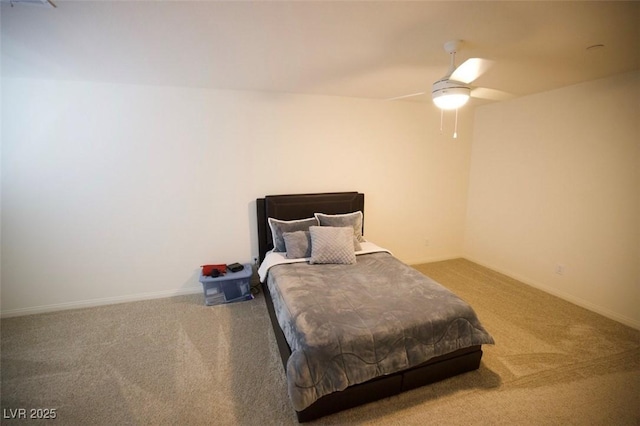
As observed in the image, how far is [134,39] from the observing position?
1867 millimetres

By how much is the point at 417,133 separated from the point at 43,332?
4870mm

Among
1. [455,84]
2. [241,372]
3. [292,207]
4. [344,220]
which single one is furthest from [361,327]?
[292,207]

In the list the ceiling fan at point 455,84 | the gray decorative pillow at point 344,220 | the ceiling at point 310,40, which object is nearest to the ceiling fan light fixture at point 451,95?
the ceiling fan at point 455,84

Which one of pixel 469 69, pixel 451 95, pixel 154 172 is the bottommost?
pixel 154 172

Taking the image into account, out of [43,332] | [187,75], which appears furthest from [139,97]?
[43,332]

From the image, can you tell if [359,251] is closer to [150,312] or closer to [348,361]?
[348,361]

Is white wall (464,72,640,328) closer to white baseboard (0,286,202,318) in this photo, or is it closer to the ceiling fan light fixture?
the ceiling fan light fixture

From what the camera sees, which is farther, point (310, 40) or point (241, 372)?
point (241, 372)

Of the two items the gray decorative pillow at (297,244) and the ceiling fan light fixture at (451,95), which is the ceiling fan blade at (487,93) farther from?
the gray decorative pillow at (297,244)

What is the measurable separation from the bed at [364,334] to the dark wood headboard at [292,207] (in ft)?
2.65

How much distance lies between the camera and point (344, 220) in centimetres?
337

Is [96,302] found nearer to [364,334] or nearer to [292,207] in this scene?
[292,207]

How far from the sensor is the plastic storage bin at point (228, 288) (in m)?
3.09

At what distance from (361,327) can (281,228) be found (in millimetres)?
1684
